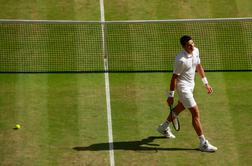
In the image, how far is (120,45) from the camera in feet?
59.9

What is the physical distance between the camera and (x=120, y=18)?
19484 mm

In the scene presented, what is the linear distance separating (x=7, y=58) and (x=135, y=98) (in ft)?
12.7

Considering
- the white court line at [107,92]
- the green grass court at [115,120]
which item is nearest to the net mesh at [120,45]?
Result: the white court line at [107,92]

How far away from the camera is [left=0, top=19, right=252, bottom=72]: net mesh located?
17625 mm

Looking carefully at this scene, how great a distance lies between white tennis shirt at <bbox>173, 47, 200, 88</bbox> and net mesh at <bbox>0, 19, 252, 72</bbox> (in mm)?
3316

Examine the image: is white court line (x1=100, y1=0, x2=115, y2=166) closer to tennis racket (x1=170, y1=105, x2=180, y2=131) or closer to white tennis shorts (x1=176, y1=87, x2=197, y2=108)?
tennis racket (x1=170, y1=105, x2=180, y2=131)

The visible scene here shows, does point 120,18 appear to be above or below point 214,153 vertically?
above

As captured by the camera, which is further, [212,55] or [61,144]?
[212,55]

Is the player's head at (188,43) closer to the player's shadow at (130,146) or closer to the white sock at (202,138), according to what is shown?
the white sock at (202,138)

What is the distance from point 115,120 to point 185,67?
98.9 inches

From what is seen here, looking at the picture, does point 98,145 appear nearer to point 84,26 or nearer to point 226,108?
point 226,108

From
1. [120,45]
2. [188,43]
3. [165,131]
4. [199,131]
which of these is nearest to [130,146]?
[165,131]

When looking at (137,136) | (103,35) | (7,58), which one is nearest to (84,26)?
(103,35)

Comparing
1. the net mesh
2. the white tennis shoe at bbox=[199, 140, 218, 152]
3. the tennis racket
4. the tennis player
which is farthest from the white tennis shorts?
the net mesh
